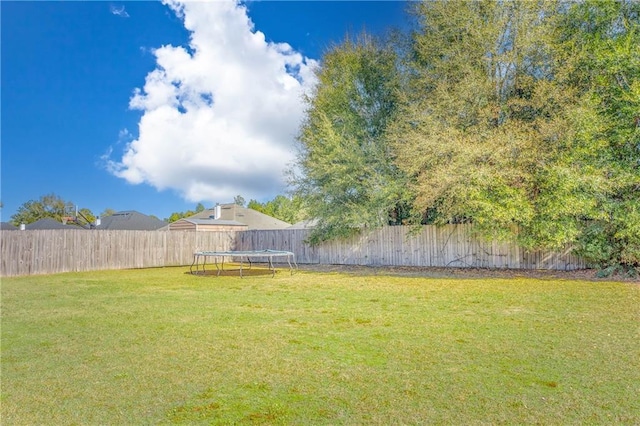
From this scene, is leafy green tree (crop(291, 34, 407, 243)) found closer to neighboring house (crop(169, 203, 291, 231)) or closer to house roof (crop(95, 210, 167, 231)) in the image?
neighboring house (crop(169, 203, 291, 231))

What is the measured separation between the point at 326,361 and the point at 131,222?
2995cm

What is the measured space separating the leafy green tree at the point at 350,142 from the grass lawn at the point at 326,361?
7081mm

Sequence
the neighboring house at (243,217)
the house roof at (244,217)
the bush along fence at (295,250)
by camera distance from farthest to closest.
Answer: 1. the house roof at (244,217)
2. the neighboring house at (243,217)
3. the bush along fence at (295,250)

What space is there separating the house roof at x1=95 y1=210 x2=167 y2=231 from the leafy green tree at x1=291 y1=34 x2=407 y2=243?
1931cm

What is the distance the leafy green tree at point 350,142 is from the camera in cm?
1357

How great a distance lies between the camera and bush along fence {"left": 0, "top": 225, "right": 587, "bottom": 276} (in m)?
12.0

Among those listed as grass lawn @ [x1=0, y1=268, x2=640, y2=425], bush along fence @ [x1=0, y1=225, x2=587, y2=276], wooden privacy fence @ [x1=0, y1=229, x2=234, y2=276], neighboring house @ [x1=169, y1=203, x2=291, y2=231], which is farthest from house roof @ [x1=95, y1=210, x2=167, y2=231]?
grass lawn @ [x1=0, y1=268, x2=640, y2=425]

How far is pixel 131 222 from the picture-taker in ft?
97.0

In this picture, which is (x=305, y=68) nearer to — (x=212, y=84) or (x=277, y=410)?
(x=212, y=84)

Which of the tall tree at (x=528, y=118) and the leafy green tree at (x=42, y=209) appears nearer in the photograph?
the tall tree at (x=528, y=118)

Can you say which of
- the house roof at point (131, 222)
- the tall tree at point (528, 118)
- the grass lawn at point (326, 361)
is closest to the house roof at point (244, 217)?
the house roof at point (131, 222)

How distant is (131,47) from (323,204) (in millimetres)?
8271

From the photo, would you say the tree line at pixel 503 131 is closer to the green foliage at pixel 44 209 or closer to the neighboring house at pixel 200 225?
the neighboring house at pixel 200 225

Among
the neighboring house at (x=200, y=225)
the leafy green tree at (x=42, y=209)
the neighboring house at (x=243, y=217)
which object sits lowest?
the neighboring house at (x=200, y=225)
